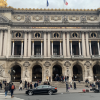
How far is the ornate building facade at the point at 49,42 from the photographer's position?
4331cm

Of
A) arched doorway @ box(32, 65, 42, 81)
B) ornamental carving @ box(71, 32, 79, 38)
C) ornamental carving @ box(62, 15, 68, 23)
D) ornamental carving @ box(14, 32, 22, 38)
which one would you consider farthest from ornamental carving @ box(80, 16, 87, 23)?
arched doorway @ box(32, 65, 42, 81)

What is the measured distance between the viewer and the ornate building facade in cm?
4331

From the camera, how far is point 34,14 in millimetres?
47469

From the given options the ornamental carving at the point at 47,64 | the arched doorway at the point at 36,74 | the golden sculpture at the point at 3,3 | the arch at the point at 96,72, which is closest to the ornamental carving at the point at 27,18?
the golden sculpture at the point at 3,3

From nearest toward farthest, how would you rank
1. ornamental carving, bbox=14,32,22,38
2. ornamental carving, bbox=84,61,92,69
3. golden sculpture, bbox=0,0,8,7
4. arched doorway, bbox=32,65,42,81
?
ornamental carving, bbox=84,61,92,69, ornamental carving, bbox=14,32,22,38, arched doorway, bbox=32,65,42,81, golden sculpture, bbox=0,0,8,7

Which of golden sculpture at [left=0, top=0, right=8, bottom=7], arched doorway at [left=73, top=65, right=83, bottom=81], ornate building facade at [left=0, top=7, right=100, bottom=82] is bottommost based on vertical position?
arched doorway at [left=73, top=65, right=83, bottom=81]

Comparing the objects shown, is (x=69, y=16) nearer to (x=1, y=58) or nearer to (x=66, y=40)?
(x=66, y=40)

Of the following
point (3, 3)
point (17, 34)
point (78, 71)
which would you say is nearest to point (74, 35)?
point (78, 71)

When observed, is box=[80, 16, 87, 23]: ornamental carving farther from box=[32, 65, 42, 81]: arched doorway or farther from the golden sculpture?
the golden sculpture

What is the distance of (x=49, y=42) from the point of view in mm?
45188

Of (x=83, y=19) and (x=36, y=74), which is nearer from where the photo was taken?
(x=83, y=19)

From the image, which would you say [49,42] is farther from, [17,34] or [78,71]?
[78,71]

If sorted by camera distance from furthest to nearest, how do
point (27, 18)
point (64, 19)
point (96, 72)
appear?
point (96, 72)
point (64, 19)
point (27, 18)

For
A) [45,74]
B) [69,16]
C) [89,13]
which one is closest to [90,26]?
[89,13]
